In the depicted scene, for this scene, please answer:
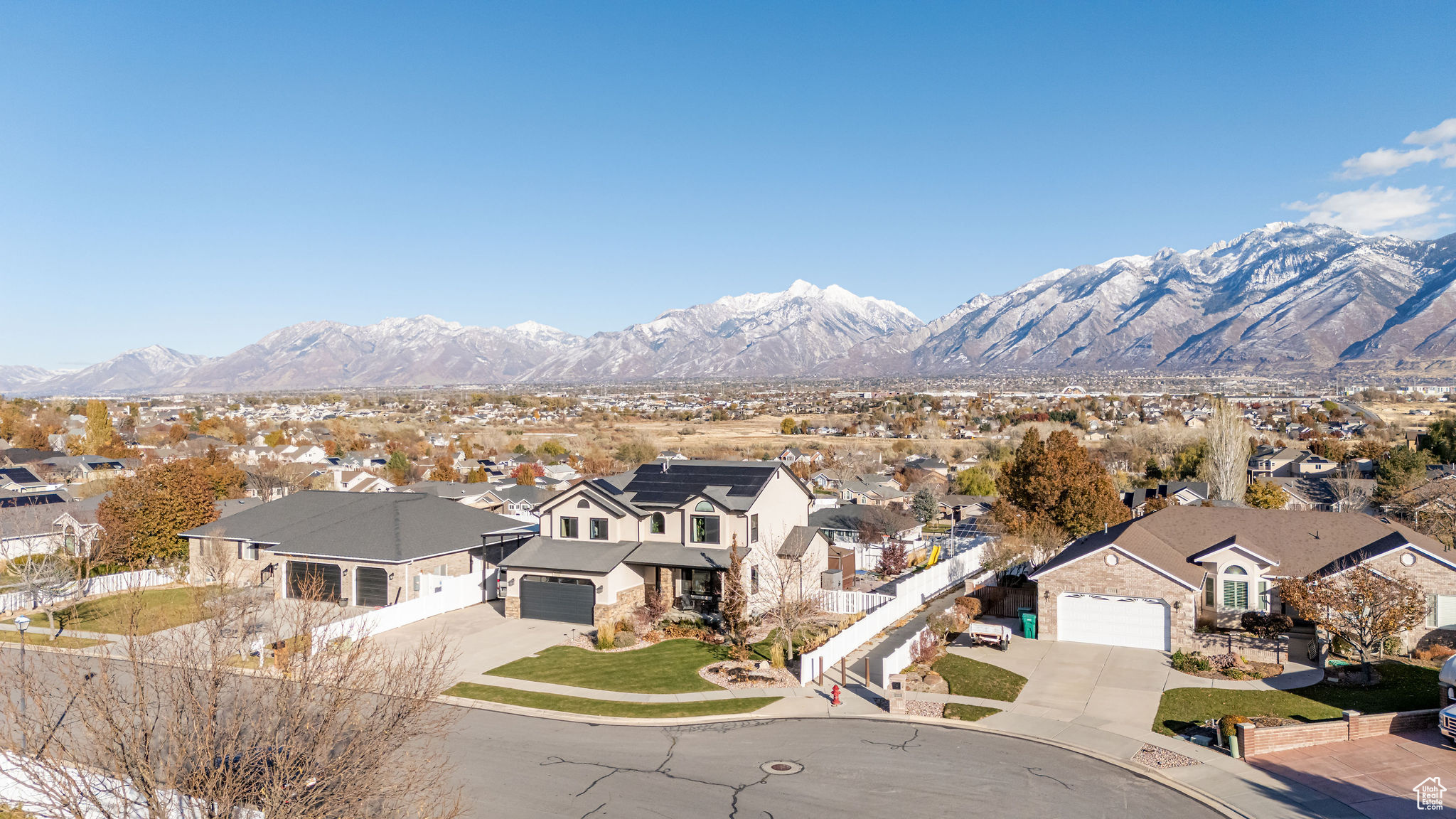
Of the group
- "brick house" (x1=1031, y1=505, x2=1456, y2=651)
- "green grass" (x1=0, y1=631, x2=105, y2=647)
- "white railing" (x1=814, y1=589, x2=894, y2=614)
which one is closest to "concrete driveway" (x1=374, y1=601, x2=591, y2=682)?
"white railing" (x1=814, y1=589, x2=894, y2=614)

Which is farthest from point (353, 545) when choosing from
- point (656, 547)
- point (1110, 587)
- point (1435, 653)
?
point (1435, 653)

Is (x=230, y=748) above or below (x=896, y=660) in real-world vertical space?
above

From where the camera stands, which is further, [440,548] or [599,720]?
[440,548]

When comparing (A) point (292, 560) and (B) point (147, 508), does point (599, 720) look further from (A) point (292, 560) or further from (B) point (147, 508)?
(B) point (147, 508)

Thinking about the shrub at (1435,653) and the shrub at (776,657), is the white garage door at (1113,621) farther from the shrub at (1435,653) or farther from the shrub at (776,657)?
the shrub at (776,657)

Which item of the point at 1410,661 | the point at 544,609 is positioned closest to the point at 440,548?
the point at 544,609

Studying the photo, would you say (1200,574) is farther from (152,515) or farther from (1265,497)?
(152,515)
